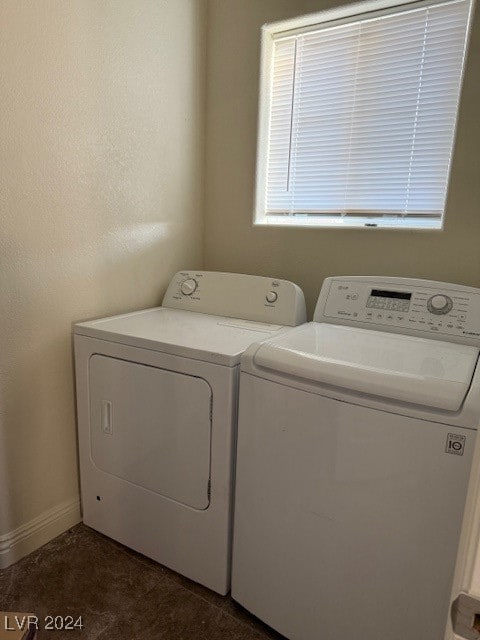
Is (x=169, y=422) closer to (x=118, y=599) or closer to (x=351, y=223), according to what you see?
(x=118, y=599)

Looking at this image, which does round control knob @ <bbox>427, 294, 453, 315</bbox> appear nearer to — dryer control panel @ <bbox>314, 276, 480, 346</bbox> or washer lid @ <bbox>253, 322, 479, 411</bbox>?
dryer control panel @ <bbox>314, 276, 480, 346</bbox>

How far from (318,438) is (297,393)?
13 centimetres

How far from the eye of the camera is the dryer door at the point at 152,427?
1.36 meters

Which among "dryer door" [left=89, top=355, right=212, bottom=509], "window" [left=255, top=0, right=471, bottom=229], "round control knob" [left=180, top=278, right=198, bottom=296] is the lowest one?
"dryer door" [left=89, top=355, right=212, bottom=509]

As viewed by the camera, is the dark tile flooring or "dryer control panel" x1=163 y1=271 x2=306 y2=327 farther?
"dryer control panel" x1=163 y1=271 x2=306 y2=327

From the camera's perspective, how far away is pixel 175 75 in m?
1.90

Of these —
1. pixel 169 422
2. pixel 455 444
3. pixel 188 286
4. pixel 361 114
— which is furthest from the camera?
pixel 188 286

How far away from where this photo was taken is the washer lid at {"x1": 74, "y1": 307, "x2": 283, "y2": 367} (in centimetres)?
132

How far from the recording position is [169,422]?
141cm

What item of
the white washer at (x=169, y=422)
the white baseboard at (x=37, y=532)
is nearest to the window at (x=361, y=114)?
the white washer at (x=169, y=422)

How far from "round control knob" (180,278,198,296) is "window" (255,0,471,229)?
17.8 inches

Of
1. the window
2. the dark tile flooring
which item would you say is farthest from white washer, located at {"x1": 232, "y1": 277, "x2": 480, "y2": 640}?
the window

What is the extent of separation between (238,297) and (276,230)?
1.31 ft

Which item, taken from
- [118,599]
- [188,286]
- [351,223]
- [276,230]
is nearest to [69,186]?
[188,286]
